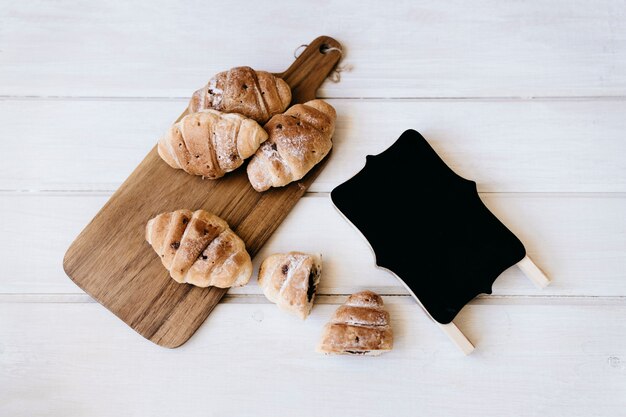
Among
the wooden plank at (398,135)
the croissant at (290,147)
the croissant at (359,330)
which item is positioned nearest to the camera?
the croissant at (359,330)

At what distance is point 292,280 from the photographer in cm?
155

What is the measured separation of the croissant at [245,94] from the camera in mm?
1664

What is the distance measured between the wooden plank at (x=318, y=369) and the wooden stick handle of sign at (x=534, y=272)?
76 mm

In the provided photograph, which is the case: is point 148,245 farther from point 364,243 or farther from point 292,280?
point 364,243

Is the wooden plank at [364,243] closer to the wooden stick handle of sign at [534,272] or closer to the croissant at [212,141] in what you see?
the wooden stick handle of sign at [534,272]

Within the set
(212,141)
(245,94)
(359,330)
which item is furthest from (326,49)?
(359,330)

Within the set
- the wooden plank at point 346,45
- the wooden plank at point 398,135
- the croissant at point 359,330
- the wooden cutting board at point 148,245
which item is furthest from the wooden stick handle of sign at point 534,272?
the wooden cutting board at point 148,245

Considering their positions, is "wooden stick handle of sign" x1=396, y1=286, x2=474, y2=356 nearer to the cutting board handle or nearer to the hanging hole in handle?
the cutting board handle

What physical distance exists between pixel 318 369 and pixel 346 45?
3.36 feet

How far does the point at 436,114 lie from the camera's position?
1.80 metres

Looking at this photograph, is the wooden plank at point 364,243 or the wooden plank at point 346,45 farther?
the wooden plank at point 346,45

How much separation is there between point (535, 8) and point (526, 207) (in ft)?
2.24

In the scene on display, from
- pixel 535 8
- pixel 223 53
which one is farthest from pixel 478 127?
pixel 223 53

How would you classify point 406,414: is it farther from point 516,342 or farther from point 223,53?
point 223,53
